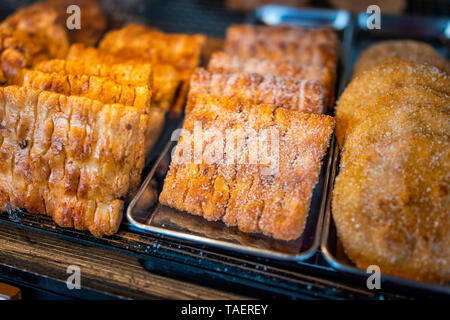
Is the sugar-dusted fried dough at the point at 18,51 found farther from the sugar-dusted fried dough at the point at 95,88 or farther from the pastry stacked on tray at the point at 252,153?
the pastry stacked on tray at the point at 252,153

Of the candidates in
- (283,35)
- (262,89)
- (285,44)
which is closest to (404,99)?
(262,89)

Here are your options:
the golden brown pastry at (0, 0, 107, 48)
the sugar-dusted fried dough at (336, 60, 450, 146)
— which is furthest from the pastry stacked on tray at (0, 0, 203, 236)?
the sugar-dusted fried dough at (336, 60, 450, 146)

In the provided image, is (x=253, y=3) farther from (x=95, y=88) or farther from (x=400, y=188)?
(x=400, y=188)

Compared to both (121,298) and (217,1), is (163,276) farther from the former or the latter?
(217,1)

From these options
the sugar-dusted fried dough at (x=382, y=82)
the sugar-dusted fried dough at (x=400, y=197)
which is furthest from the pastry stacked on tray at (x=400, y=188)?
the sugar-dusted fried dough at (x=382, y=82)

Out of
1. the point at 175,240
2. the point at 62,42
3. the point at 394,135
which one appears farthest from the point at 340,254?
the point at 62,42

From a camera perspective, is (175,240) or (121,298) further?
(175,240)

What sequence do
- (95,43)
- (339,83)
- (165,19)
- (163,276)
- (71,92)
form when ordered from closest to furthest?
(163,276)
(71,92)
(339,83)
(95,43)
(165,19)
